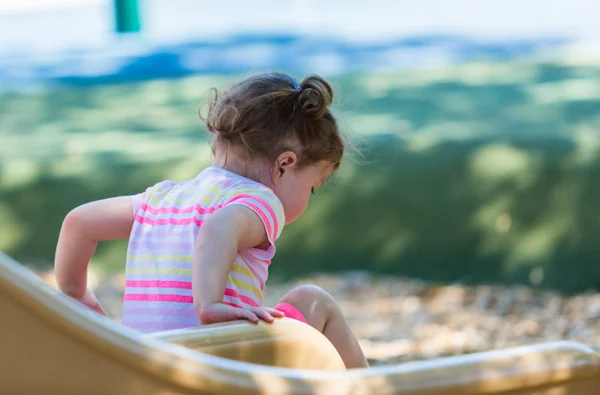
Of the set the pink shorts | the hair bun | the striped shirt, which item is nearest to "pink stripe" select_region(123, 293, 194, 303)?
the striped shirt

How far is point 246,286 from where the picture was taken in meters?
1.97

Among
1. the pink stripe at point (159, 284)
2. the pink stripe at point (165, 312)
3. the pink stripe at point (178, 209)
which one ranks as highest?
the pink stripe at point (178, 209)

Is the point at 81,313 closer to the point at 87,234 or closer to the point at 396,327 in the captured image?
the point at 87,234

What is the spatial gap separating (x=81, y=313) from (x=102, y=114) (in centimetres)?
511

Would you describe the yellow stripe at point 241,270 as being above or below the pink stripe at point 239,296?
above

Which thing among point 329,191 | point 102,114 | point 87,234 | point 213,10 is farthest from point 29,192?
point 213,10

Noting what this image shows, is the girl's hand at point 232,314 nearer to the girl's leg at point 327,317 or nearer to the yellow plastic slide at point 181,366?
the yellow plastic slide at point 181,366

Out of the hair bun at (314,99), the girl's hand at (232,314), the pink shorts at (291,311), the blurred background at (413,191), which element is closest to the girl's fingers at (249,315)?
the girl's hand at (232,314)

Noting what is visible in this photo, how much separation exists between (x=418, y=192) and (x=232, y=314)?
8.47 ft

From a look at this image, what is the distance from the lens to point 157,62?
852 cm

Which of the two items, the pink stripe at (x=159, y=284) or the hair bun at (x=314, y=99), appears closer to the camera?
the pink stripe at (x=159, y=284)

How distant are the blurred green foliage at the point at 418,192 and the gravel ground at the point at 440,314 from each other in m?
0.09

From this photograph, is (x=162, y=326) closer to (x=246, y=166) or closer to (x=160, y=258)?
(x=160, y=258)

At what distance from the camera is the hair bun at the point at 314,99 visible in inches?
84.2
